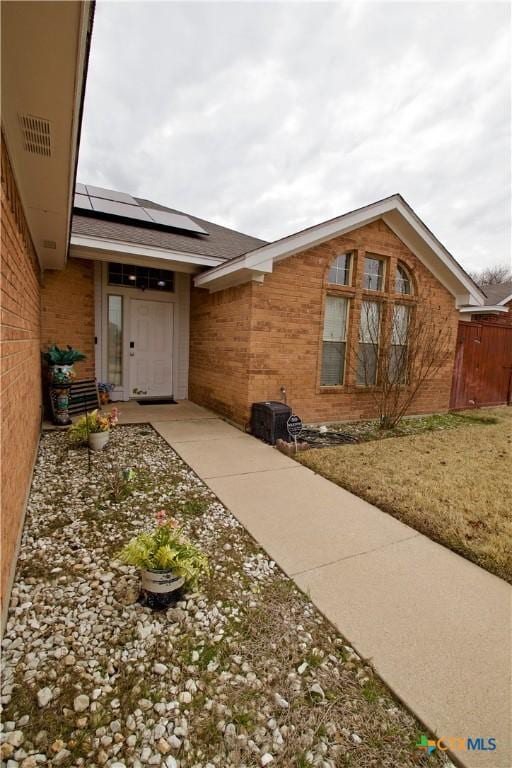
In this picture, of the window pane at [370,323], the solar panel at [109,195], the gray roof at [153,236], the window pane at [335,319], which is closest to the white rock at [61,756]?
the gray roof at [153,236]

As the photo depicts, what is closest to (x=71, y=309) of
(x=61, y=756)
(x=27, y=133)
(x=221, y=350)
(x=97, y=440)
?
(x=221, y=350)

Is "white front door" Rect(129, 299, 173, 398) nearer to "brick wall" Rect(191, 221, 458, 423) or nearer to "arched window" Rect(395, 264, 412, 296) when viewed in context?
"brick wall" Rect(191, 221, 458, 423)

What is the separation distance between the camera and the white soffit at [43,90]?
143cm

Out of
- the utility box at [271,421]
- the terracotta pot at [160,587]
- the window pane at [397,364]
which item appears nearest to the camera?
the terracotta pot at [160,587]

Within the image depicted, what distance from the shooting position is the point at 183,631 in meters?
1.85

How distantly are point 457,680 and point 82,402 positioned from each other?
6.48m

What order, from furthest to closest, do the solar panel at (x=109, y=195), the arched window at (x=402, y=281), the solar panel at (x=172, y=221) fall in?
the solar panel at (x=109, y=195), the solar panel at (x=172, y=221), the arched window at (x=402, y=281)

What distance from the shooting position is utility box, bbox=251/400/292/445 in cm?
534

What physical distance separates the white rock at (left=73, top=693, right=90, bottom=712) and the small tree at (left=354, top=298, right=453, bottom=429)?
6.08 meters

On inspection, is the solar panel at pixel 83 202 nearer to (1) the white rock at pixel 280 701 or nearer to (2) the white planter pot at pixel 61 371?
(2) the white planter pot at pixel 61 371

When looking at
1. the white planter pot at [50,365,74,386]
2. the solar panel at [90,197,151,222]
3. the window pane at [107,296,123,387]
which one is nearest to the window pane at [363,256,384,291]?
the solar panel at [90,197,151,222]

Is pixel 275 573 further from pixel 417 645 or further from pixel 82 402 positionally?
pixel 82 402

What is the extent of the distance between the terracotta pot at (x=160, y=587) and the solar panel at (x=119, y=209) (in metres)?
7.28

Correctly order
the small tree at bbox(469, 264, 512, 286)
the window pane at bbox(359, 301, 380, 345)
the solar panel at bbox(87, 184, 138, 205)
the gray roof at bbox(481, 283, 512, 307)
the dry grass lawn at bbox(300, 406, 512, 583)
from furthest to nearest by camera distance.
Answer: the small tree at bbox(469, 264, 512, 286) → the gray roof at bbox(481, 283, 512, 307) → the solar panel at bbox(87, 184, 138, 205) → the window pane at bbox(359, 301, 380, 345) → the dry grass lawn at bbox(300, 406, 512, 583)
